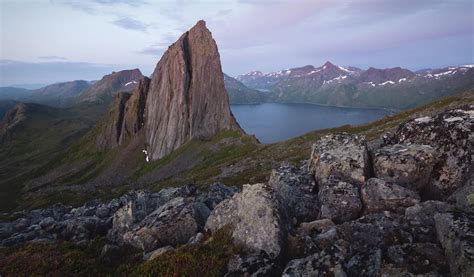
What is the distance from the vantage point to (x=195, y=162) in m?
110

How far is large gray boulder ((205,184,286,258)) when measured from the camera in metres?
15.5

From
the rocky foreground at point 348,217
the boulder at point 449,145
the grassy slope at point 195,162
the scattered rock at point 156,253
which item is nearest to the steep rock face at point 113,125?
the grassy slope at point 195,162

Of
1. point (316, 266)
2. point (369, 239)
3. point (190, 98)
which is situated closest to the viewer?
point (316, 266)

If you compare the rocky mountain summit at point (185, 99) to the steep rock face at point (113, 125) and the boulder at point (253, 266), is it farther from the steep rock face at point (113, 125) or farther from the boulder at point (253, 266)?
the boulder at point (253, 266)

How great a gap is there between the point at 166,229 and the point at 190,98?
368ft

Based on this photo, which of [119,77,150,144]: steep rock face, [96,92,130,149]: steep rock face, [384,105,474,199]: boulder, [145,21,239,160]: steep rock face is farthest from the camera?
[96,92,130,149]: steep rock face

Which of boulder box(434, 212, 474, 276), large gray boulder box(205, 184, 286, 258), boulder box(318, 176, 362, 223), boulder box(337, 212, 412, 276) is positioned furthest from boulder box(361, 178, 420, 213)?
large gray boulder box(205, 184, 286, 258)

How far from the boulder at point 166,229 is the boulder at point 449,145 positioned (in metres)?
13.1

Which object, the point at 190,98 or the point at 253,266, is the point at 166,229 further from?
the point at 190,98

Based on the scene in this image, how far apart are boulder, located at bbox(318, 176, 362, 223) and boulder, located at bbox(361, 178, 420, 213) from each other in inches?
21.9

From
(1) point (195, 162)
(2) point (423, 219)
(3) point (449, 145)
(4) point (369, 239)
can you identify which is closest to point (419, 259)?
(4) point (369, 239)

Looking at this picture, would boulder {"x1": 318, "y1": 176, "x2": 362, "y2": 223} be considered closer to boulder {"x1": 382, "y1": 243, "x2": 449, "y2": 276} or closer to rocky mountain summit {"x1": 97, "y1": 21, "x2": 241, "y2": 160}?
boulder {"x1": 382, "y1": 243, "x2": 449, "y2": 276}

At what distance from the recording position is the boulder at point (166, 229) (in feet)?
62.6

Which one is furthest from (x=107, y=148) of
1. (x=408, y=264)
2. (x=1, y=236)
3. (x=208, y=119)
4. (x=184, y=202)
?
(x=408, y=264)
